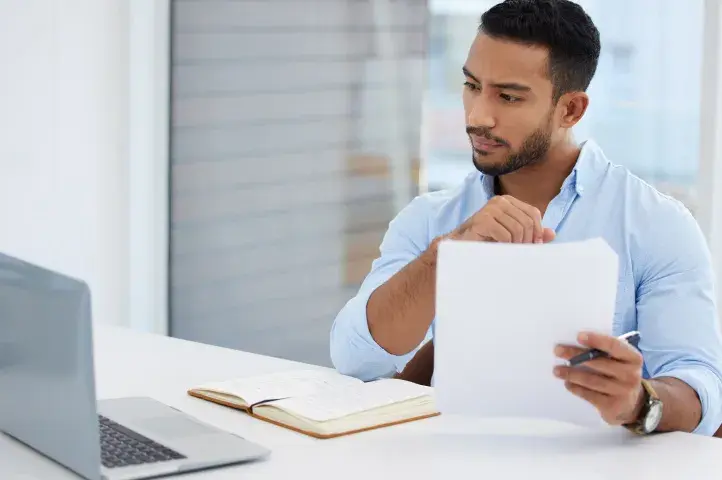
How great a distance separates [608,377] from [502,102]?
735 mm

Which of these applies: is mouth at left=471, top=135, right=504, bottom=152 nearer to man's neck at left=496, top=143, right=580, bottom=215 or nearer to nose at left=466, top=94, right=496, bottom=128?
nose at left=466, top=94, right=496, bottom=128

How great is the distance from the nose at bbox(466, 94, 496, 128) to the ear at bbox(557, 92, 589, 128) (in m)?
0.19

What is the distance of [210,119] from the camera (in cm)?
428

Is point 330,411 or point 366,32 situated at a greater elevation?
point 366,32

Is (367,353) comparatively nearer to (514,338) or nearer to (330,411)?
(330,411)

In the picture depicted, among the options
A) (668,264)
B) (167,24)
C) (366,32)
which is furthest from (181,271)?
(668,264)

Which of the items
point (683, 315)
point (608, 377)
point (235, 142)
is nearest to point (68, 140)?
point (235, 142)

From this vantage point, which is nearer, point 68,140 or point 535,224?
point 535,224

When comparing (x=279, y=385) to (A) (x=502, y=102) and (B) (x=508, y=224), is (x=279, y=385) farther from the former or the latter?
(A) (x=502, y=102)

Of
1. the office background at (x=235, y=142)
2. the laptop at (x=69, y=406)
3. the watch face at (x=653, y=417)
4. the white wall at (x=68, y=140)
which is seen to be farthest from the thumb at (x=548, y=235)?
the white wall at (x=68, y=140)

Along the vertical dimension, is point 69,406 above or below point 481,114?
below

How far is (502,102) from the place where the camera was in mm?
2170

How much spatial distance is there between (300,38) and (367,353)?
7.15 feet

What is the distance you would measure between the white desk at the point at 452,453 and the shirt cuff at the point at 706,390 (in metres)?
0.18
